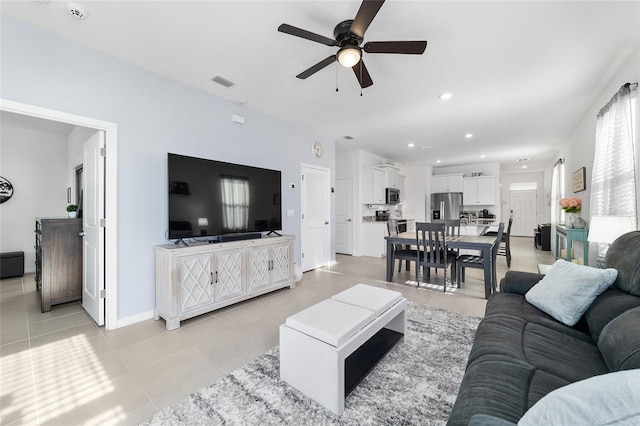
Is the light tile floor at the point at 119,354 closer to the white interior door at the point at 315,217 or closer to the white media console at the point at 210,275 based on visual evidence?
the white media console at the point at 210,275

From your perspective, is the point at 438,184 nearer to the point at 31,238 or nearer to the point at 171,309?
the point at 171,309

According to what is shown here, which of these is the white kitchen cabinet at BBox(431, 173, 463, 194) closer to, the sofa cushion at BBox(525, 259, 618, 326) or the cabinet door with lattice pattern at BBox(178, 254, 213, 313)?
the sofa cushion at BBox(525, 259, 618, 326)

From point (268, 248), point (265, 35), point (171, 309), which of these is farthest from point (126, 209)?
point (265, 35)

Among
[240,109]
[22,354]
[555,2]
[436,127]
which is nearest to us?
[555,2]

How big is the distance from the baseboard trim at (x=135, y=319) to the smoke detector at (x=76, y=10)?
9.20 feet

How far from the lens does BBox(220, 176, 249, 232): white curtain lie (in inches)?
131

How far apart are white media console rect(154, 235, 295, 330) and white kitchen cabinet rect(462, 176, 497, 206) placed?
7732 millimetres

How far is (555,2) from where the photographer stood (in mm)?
1975

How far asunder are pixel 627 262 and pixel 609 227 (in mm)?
1249

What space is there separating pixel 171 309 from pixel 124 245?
866 millimetres

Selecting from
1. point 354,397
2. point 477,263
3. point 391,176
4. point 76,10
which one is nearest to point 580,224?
point 477,263

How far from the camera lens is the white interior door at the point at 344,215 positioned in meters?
6.88

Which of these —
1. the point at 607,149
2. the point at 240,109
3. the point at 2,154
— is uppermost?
the point at 240,109

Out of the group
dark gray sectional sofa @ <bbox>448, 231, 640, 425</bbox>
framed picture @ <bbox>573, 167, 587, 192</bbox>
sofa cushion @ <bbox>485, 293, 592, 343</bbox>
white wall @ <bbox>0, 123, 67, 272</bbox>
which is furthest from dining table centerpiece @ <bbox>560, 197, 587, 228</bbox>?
white wall @ <bbox>0, 123, 67, 272</bbox>
